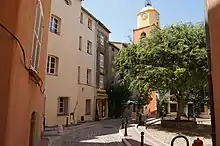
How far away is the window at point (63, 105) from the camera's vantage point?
2064cm

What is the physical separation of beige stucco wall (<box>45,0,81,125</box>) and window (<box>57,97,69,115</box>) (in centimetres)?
36

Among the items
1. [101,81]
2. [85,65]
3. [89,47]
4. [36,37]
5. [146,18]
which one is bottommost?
[36,37]

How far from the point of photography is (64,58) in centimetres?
2106

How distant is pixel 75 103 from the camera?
896 inches

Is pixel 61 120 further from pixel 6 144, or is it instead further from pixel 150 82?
pixel 6 144

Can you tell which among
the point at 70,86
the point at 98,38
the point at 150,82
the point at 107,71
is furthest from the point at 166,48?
the point at 107,71

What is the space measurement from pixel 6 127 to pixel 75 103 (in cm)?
1965

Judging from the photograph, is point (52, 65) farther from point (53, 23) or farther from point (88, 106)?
point (88, 106)

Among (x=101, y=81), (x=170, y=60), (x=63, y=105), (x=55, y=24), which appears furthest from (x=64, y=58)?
(x=101, y=81)

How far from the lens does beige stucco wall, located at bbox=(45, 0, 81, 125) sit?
19281 millimetres

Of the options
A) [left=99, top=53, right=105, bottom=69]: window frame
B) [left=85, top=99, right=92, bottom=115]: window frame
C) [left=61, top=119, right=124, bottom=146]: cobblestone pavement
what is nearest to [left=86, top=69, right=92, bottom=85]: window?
[left=85, top=99, right=92, bottom=115]: window frame

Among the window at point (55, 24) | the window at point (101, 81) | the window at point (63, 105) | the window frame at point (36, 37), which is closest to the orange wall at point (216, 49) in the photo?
the window frame at point (36, 37)

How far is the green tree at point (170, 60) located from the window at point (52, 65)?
583 centimetres

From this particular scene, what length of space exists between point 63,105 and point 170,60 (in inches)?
383
